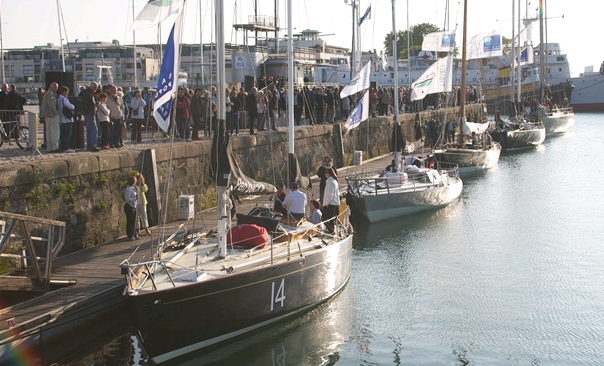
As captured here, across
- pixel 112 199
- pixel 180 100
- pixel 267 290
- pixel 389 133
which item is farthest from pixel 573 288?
pixel 389 133

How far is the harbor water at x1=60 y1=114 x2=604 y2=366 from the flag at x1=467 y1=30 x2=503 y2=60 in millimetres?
20663

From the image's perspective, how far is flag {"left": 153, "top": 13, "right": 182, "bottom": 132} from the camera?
12.6 metres

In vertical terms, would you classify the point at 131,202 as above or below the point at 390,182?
above

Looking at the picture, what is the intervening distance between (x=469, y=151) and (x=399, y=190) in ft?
43.4

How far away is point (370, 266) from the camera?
21219 millimetres

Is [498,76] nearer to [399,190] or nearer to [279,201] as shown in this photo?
[399,190]

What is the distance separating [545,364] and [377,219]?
502 inches

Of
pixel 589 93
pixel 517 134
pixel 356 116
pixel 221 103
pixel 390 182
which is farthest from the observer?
pixel 589 93

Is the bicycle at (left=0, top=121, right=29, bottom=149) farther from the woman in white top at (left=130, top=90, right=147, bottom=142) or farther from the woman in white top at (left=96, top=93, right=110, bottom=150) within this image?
the woman in white top at (left=130, top=90, right=147, bottom=142)

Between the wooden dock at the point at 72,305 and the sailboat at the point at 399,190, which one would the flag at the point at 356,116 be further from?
the wooden dock at the point at 72,305

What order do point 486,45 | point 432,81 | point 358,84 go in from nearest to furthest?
point 358,84
point 432,81
point 486,45

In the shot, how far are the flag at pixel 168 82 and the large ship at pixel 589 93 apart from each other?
97.9 m

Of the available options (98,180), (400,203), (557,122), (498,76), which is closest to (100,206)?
(98,180)

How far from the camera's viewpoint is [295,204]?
1762 centimetres
